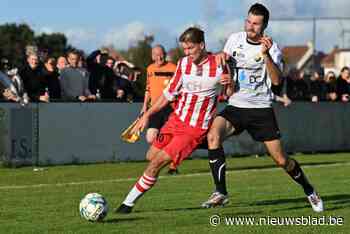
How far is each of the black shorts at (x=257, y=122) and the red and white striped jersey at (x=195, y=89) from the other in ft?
1.68

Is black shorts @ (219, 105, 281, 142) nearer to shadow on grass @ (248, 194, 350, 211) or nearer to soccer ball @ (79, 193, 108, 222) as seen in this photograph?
shadow on grass @ (248, 194, 350, 211)

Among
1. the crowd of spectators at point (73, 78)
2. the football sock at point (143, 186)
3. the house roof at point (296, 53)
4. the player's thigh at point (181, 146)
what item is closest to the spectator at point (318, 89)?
the crowd of spectators at point (73, 78)

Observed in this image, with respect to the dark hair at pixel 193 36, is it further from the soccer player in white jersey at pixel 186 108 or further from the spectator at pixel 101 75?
the spectator at pixel 101 75

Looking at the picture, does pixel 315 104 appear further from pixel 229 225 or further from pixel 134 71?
pixel 229 225

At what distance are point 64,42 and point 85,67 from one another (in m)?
71.9

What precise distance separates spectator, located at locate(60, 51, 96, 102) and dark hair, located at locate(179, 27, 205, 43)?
31.4 ft

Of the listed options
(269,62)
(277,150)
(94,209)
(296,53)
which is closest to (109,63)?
(277,150)

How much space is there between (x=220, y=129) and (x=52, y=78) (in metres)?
9.07

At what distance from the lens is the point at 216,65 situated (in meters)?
11.3

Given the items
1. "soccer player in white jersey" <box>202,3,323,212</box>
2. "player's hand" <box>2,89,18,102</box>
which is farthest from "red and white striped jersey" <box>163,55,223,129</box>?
"player's hand" <box>2,89,18,102</box>

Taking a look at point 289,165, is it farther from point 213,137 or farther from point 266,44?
point 266,44

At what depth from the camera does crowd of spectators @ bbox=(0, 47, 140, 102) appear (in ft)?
64.0

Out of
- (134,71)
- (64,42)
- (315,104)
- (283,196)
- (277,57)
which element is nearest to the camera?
(277,57)

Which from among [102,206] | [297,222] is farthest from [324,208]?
[102,206]
